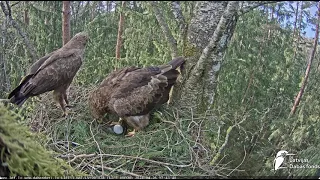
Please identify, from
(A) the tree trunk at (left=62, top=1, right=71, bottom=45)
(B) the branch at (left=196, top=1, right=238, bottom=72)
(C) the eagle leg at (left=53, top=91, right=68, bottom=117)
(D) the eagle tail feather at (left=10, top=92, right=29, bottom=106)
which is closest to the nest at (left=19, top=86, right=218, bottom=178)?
(C) the eagle leg at (left=53, top=91, right=68, bottom=117)

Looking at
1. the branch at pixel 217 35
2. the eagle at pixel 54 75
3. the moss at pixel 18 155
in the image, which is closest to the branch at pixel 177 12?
the branch at pixel 217 35

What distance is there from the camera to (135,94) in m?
4.56

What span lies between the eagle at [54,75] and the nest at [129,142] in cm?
27

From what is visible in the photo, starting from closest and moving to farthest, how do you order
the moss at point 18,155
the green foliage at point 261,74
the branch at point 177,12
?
the moss at point 18,155, the branch at point 177,12, the green foliage at point 261,74

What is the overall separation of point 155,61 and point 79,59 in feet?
9.50

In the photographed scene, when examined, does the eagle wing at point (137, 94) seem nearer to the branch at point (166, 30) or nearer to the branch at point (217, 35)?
the branch at point (166, 30)

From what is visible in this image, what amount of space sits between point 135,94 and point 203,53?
0.94 meters

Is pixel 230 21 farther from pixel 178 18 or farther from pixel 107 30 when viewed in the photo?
pixel 107 30

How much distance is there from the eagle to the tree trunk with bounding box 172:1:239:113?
1252 millimetres

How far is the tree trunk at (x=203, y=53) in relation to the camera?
399 cm

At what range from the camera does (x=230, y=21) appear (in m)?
3.76

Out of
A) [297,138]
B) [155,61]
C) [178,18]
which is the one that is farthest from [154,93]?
[297,138]

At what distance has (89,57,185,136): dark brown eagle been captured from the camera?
179 inches

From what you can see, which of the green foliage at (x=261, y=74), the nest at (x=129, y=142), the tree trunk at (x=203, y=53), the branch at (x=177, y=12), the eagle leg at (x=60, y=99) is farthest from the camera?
the green foliage at (x=261, y=74)
